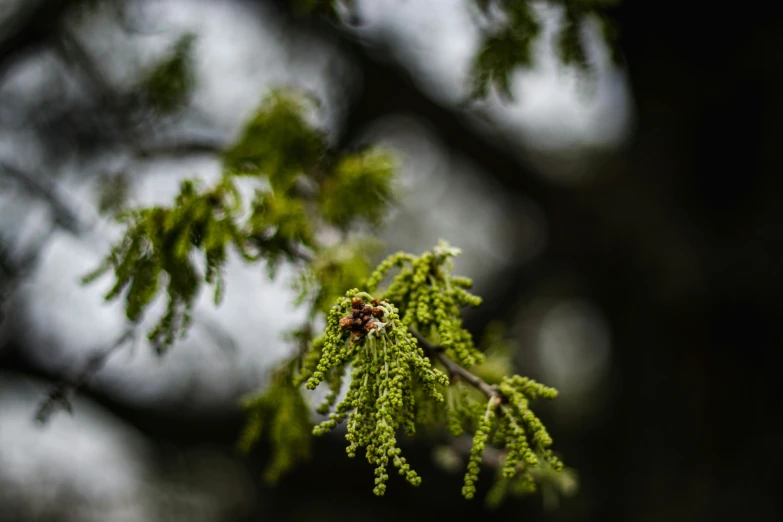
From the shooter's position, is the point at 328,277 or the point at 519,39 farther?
the point at 519,39

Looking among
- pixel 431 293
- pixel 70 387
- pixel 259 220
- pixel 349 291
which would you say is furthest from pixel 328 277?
pixel 70 387

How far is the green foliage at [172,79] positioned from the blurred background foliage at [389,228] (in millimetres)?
14

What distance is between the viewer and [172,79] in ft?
9.90

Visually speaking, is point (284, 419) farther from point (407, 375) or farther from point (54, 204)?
point (54, 204)

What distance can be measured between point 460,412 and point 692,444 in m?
4.66

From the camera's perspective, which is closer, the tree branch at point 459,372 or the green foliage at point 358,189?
the tree branch at point 459,372

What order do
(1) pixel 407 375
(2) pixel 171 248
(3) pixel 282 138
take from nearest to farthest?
(1) pixel 407 375, (2) pixel 171 248, (3) pixel 282 138

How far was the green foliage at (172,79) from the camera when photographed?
2.98m

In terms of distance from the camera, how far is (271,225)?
5.41ft

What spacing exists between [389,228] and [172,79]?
2.09 m

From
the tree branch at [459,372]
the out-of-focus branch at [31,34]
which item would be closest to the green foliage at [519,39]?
the tree branch at [459,372]

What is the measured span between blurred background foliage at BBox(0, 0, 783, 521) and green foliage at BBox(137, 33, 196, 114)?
0.01 meters

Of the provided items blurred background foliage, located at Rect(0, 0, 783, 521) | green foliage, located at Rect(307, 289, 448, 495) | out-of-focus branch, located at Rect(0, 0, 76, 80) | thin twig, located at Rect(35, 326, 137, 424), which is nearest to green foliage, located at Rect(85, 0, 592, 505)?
green foliage, located at Rect(307, 289, 448, 495)

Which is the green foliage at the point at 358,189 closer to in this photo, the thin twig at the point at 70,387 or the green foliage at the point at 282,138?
the green foliage at the point at 282,138
